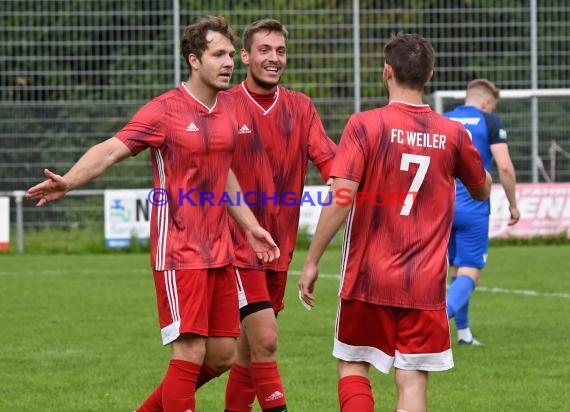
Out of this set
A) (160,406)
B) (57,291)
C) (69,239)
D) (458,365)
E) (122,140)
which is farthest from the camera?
(69,239)

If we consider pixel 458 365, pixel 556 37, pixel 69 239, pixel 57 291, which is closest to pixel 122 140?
pixel 458 365

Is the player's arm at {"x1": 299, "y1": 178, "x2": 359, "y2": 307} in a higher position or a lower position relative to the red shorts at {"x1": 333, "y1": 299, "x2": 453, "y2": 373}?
higher

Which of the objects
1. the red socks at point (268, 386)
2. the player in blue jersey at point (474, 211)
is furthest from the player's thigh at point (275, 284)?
the player in blue jersey at point (474, 211)

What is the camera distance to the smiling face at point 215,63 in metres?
6.64

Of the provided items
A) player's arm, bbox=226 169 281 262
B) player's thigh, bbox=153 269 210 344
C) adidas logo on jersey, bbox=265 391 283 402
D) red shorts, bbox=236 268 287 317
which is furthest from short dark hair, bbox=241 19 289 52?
adidas logo on jersey, bbox=265 391 283 402

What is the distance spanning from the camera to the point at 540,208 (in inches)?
901

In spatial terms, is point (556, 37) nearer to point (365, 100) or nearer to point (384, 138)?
point (365, 100)

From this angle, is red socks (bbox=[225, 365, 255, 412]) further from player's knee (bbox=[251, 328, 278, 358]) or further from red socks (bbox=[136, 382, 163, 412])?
red socks (bbox=[136, 382, 163, 412])

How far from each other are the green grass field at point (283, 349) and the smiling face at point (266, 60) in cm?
197

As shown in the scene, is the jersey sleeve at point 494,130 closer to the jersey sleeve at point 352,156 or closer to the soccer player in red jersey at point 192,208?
the soccer player in red jersey at point 192,208

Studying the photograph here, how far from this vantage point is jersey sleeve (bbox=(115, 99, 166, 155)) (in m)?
6.39

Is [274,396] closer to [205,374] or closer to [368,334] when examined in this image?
[205,374]

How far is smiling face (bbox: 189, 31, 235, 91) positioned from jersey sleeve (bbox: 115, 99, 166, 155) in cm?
32

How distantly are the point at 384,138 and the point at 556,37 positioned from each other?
18.7 m
